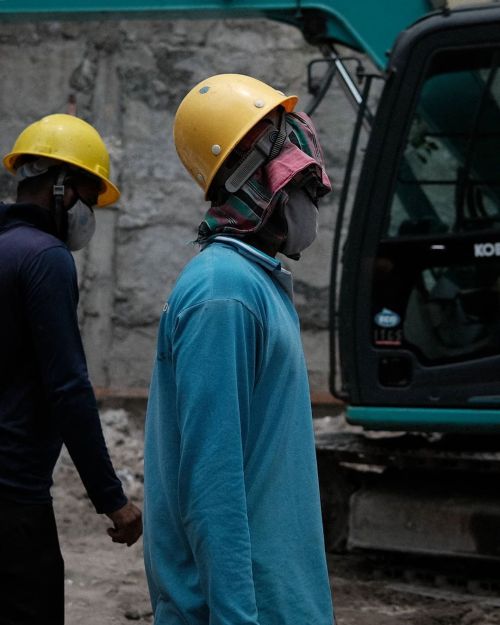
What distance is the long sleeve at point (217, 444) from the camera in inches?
74.8

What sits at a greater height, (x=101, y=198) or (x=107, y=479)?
(x=101, y=198)

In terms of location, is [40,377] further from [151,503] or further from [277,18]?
[277,18]

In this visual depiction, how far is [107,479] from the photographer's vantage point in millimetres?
3004

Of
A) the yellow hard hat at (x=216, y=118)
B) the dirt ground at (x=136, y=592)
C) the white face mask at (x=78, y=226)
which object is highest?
the yellow hard hat at (x=216, y=118)

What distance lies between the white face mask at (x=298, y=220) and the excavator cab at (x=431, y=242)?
3518 mm

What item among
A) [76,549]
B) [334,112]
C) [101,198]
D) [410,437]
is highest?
[334,112]

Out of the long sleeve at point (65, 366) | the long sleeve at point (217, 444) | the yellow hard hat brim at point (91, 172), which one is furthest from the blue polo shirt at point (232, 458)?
the yellow hard hat brim at point (91, 172)

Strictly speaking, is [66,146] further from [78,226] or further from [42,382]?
[42,382]

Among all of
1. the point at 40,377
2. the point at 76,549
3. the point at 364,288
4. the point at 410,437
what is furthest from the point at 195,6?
the point at 40,377

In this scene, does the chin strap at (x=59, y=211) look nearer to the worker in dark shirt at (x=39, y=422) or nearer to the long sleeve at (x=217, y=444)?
the worker in dark shirt at (x=39, y=422)

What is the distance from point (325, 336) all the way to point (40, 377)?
5.57 metres

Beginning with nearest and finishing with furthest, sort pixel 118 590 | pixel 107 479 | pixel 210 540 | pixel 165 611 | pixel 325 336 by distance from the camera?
pixel 210 540 < pixel 165 611 < pixel 107 479 < pixel 118 590 < pixel 325 336

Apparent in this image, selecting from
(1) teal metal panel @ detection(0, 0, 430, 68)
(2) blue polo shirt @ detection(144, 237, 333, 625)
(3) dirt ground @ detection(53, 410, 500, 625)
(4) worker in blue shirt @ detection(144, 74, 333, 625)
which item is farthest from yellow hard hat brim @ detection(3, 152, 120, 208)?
(1) teal metal panel @ detection(0, 0, 430, 68)

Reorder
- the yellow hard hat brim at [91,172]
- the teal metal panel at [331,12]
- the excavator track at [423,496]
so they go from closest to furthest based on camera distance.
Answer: the yellow hard hat brim at [91,172] < the excavator track at [423,496] < the teal metal panel at [331,12]
